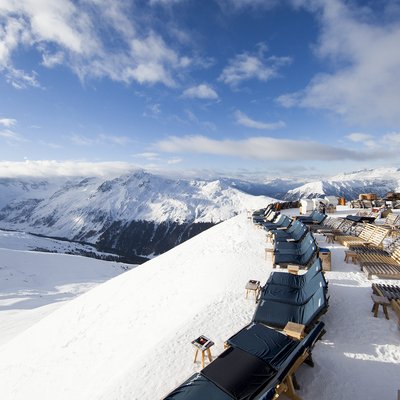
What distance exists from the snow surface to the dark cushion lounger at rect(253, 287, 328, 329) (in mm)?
880

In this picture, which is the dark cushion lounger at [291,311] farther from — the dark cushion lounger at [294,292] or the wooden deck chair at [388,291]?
the wooden deck chair at [388,291]

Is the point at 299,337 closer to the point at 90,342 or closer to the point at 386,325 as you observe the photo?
the point at 386,325

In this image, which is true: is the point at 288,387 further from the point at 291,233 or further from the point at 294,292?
the point at 291,233

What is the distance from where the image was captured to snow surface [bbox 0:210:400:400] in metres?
6.64

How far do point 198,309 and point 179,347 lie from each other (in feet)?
7.87

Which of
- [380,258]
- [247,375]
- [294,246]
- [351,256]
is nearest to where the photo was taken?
[247,375]

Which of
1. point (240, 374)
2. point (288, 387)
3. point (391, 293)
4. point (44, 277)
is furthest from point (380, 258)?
point (44, 277)

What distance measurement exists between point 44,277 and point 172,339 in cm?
8647

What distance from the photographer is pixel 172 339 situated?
8.51m

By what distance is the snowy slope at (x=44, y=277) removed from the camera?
55031 millimetres

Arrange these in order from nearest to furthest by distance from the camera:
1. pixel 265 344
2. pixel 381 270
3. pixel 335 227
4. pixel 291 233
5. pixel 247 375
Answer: pixel 247 375
pixel 265 344
pixel 381 270
pixel 291 233
pixel 335 227

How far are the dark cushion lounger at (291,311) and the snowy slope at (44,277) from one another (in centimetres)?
4903

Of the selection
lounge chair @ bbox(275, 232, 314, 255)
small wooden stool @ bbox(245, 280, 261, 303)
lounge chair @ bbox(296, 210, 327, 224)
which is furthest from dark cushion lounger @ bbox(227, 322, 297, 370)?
lounge chair @ bbox(296, 210, 327, 224)

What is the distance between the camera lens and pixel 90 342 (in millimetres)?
10867
